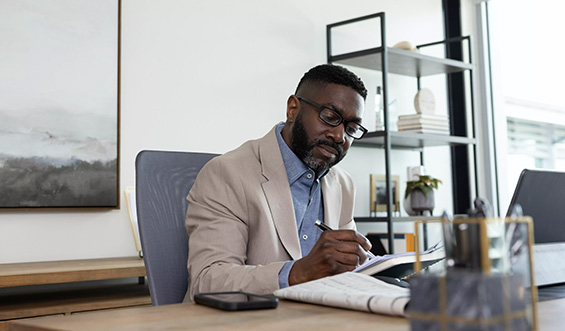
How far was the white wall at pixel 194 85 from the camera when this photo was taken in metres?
2.25

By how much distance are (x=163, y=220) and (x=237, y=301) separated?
1.96ft

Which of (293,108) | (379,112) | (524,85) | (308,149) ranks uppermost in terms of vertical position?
(524,85)

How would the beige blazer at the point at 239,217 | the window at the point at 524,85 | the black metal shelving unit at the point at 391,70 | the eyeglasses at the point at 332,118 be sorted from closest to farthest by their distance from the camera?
the beige blazer at the point at 239,217 → the eyeglasses at the point at 332,118 → the black metal shelving unit at the point at 391,70 → the window at the point at 524,85

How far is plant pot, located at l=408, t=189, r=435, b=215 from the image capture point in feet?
10.7

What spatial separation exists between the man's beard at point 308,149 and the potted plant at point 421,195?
5.61ft

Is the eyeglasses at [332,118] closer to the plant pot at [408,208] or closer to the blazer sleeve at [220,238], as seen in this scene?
the blazer sleeve at [220,238]

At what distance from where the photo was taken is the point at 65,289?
7.06 ft

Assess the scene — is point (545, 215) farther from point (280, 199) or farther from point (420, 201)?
point (420, 201)

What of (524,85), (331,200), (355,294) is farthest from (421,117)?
(355,294)

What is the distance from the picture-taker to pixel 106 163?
7.60 ft

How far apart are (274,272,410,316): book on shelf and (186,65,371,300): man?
0.20 metres

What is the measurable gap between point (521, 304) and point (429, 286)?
3.1 inches

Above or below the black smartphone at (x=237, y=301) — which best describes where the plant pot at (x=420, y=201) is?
above

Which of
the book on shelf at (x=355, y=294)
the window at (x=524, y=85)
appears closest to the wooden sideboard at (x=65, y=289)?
the book on shelf at (x=355, y=294)
